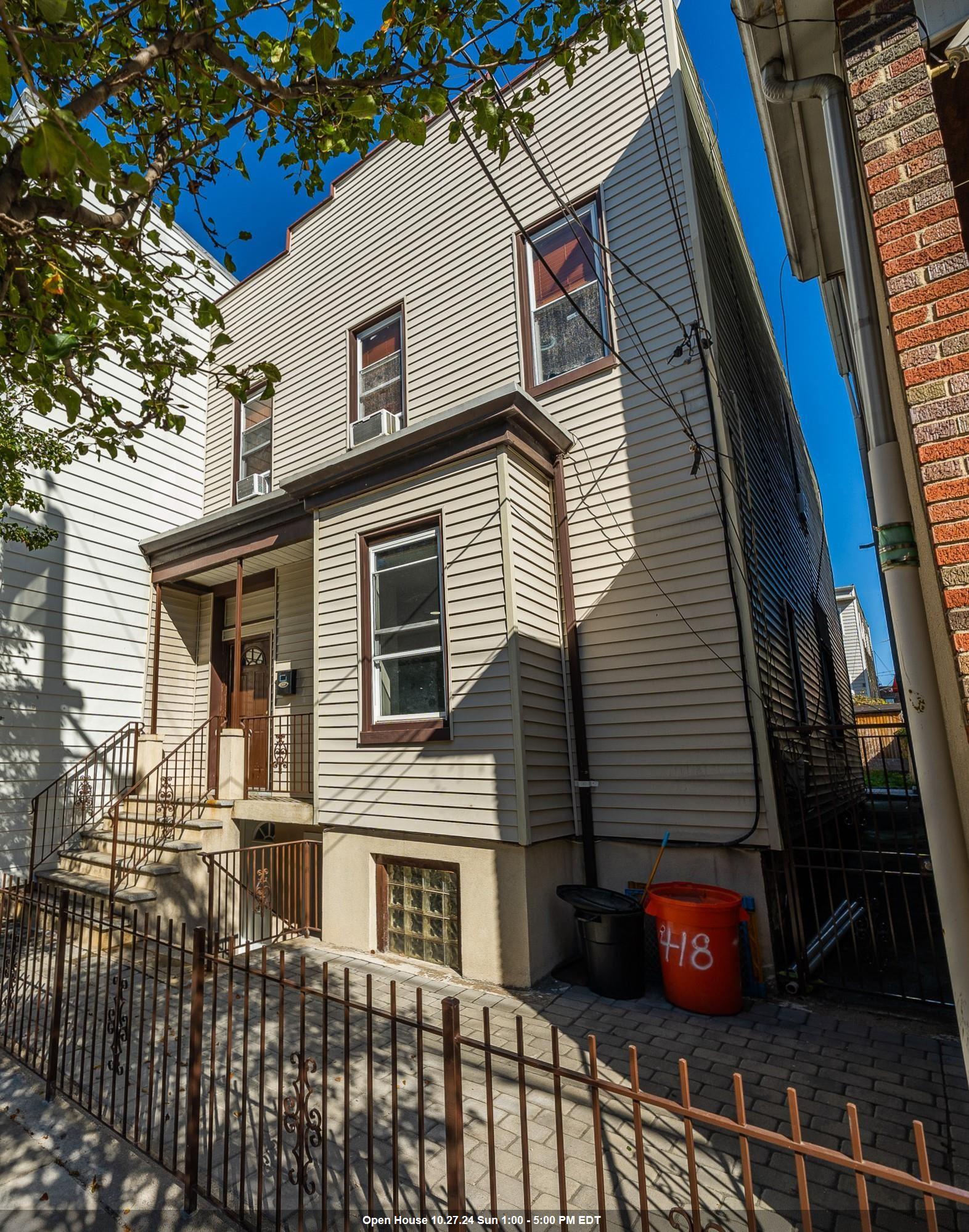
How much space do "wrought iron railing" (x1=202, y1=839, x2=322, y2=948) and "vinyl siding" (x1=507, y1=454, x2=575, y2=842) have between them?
3.08 meters

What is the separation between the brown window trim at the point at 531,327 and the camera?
7.50 metres

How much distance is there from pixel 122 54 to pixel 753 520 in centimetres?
695

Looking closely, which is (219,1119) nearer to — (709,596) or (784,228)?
(709,596)

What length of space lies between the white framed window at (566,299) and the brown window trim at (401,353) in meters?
2.04

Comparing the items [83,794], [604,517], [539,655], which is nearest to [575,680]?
[539,655]

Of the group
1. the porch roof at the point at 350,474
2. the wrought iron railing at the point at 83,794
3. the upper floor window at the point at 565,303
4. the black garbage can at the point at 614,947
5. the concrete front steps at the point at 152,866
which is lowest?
the black garbage can at the point at 614,947

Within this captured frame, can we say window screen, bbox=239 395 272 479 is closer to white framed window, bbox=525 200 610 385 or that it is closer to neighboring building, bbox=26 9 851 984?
neighboring building, bbox=26 9 851 984

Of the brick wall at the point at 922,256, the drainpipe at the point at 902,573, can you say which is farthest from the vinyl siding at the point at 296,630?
the brick wall at the point at 922,256

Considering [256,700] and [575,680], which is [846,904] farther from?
[256,700]

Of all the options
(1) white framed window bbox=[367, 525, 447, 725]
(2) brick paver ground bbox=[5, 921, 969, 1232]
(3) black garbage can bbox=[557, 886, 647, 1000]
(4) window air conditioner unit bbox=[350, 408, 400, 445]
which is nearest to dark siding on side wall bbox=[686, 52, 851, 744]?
(3) black garbage can bbox=[557, 886, 647, 1000]

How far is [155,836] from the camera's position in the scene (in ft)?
26.3

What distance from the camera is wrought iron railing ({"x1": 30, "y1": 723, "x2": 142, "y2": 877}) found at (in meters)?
8.95

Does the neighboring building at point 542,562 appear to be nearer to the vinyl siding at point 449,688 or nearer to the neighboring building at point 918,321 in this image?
the vinyl siding at point 449,688

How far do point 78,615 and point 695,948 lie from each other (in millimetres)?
9382
